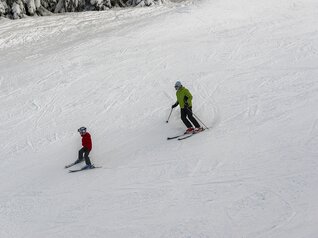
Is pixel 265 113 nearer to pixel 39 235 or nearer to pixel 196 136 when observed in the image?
pixel 196 136

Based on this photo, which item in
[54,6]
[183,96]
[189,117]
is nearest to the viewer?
[183,96]

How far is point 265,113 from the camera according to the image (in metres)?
13.2

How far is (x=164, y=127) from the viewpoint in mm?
13680

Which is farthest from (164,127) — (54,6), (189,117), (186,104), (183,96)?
(54,6)

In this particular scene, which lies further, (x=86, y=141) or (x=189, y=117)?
(x=189, y=117)

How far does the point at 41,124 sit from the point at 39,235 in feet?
21.9

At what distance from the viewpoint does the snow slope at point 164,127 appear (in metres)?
8.96

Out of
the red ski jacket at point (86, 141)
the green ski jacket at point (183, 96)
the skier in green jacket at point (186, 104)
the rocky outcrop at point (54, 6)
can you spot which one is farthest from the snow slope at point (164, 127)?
the rocky outcrop at point (54, 6)

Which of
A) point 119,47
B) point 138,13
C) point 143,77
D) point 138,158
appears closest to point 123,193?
point 138,158

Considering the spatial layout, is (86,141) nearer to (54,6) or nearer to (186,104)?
(186,104)

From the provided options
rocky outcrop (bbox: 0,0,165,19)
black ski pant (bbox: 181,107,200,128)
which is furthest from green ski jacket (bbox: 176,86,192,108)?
rocky outcrop (bbox: 0,0,165,19)

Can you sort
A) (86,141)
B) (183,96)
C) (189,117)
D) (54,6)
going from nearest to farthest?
1. (86,141)
2. (183,96)
3. (189,117)
4. (54,6)

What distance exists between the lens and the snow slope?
8961 millimetres

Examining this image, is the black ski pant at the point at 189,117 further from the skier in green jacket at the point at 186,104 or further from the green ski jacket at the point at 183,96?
the green ski jacket at the point at 183,96
